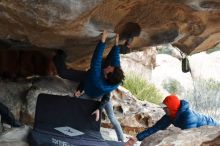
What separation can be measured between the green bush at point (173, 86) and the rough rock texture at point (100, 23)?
1319cm

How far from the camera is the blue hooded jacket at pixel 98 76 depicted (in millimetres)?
6484

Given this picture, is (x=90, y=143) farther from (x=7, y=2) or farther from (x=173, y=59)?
(x=173, y=59)

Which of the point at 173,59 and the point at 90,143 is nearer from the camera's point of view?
the point at 90,143

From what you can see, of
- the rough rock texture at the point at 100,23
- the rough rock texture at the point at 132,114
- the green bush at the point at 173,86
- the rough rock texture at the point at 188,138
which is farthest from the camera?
the green bush at the point at 173,86

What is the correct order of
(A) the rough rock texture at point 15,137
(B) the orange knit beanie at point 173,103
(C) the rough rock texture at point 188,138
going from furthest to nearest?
(A) the rough rock texture at point 15,137 < (B) the orange knit beanie at point 173,103 < (C) the rough rock texture at point 188,138

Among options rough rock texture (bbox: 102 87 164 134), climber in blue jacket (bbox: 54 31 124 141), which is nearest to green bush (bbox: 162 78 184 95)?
rough rock texture (bbox: 102 87 164 134)

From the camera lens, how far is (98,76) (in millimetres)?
6527

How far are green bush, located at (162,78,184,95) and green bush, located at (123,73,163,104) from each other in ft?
25.9

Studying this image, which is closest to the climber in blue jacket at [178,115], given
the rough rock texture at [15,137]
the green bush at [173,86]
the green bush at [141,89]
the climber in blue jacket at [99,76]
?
the climber in blue jacket at [99,76]

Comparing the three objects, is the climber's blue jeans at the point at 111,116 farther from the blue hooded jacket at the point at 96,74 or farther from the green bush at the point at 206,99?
the green bush at the point at 206,99

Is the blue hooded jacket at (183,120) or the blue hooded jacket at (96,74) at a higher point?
the blue hooded jacket at (96,74)

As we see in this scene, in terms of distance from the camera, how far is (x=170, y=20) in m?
7.77

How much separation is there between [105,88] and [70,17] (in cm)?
112

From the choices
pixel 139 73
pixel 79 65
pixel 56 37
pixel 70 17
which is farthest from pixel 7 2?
pixel 139 73
